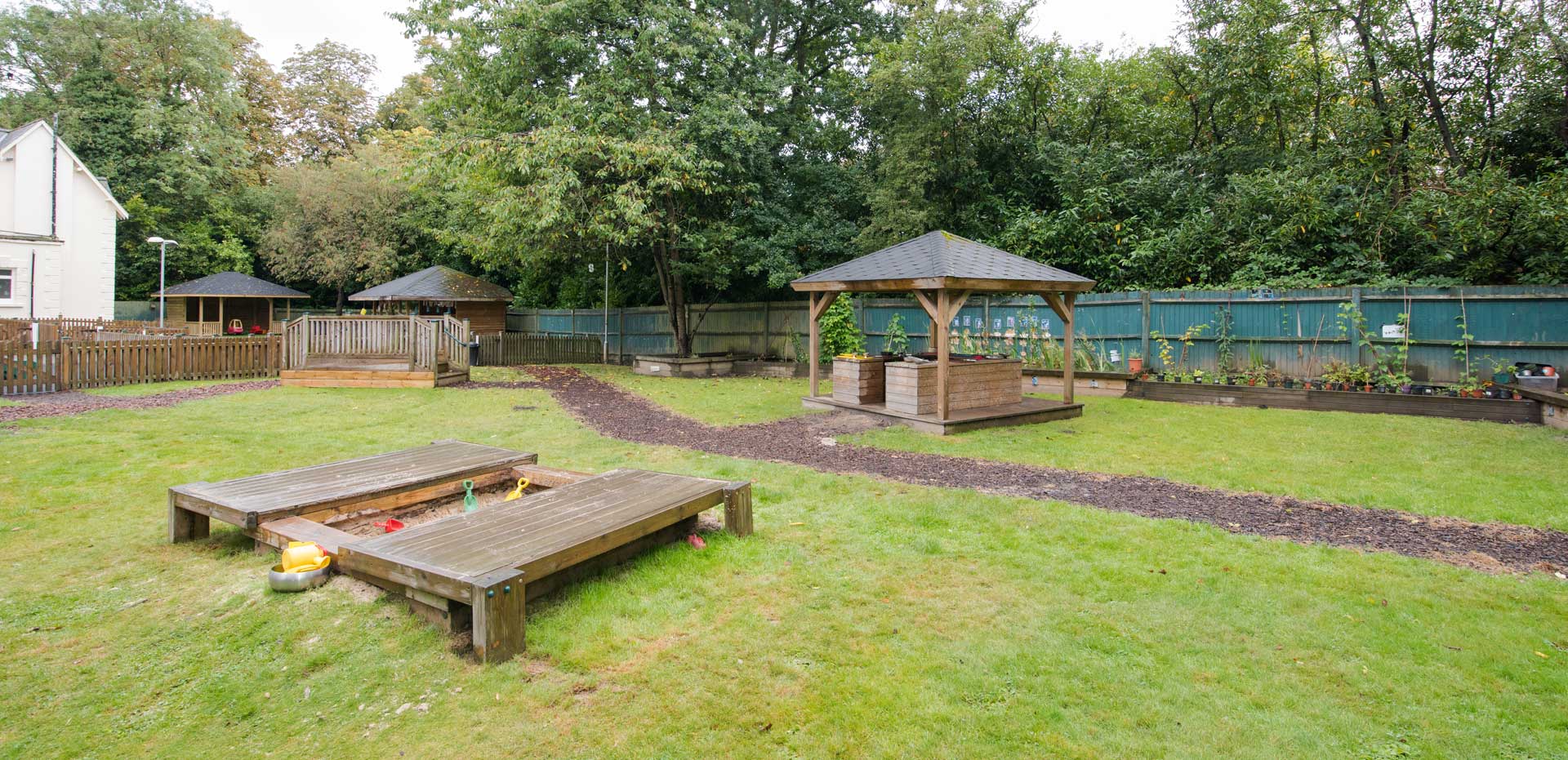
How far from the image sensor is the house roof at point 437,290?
2208 cm

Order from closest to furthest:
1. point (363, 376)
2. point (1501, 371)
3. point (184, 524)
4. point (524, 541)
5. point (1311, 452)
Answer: point (524, 541)
point (184, 524)
point (1311, 452)
point (1501, 371)
point (363, 376)

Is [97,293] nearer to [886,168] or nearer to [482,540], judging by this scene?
[886,168]

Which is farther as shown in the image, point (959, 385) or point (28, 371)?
point (28, 371)

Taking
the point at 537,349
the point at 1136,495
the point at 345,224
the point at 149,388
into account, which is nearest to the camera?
the point at 1136,495

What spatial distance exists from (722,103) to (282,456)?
41.3ft

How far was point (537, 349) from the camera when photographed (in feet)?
77.1

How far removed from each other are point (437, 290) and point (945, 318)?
1741 centimetres

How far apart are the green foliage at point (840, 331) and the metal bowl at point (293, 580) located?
561 inches

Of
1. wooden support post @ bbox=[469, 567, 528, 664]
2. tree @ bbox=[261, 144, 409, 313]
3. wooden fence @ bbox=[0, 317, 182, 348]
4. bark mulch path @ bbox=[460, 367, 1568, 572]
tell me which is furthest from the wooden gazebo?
tree @ bbox=[261, 144, 409, 313]

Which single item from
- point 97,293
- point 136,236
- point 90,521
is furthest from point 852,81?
point 136,236

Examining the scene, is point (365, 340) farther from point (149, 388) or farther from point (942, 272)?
point (942, 272)

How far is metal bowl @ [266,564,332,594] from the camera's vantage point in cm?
395

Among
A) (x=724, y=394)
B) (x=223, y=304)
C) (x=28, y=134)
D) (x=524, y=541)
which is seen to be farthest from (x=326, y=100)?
(x=524, y=541)

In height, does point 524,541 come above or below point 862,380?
below
